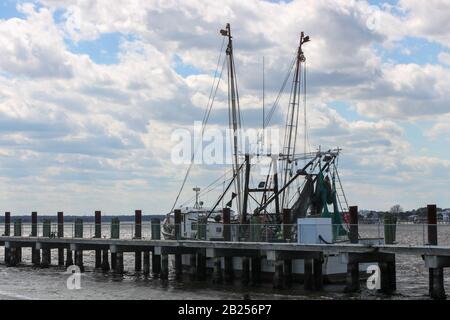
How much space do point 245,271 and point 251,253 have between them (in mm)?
1053

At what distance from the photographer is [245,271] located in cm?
Result: 4253

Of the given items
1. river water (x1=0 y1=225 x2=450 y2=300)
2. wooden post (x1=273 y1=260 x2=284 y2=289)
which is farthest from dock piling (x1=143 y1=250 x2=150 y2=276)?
wooden post (x1=273 y1=260 x2=284 y2=289)

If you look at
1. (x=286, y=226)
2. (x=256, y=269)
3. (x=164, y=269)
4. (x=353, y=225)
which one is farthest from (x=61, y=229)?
(x=353, y=225)

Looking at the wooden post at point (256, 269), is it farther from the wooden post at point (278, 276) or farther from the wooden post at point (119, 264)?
the wooden post at point (119, 264)

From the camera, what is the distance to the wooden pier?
33681 millimetres

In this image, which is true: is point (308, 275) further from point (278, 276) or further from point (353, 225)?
point (353, 225)

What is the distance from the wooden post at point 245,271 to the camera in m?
42.3

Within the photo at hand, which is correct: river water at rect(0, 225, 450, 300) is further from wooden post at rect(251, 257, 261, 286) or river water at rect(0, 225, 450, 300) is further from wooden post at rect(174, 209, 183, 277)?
wooden post at rect(251, 257, 261, 286)
